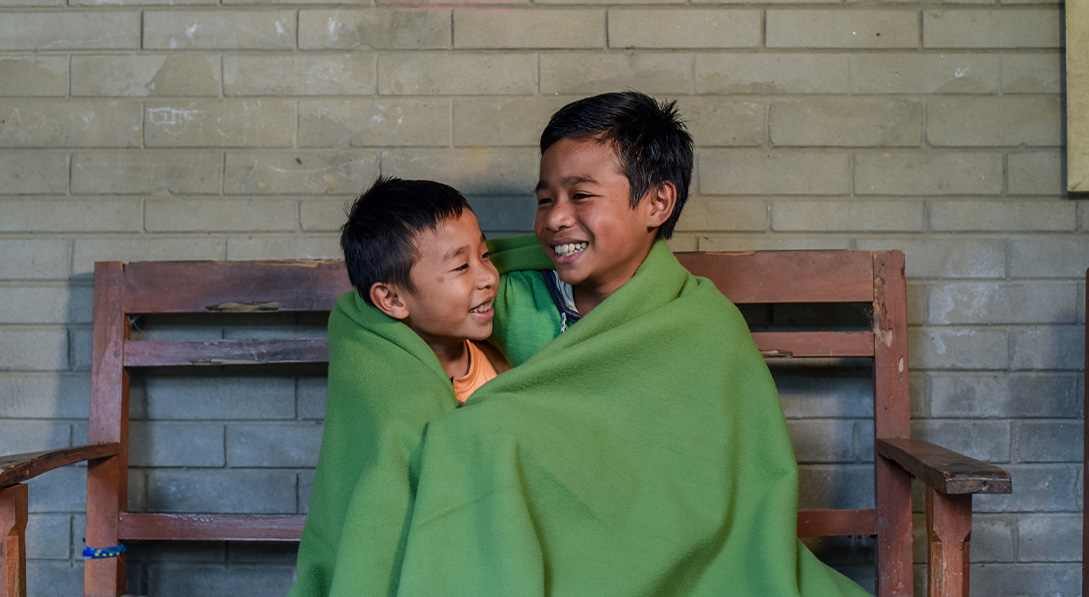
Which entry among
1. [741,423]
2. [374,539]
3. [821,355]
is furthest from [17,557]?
[821,355]

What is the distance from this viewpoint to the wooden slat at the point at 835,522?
6.60ft

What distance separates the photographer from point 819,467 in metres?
2.25

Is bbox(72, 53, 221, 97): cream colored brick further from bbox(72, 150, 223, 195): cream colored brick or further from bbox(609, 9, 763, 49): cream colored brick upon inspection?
bbox(609, 9, 763, 49): cream colored brick

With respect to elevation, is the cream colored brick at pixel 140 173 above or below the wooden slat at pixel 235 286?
above

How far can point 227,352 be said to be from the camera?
6.89 feet

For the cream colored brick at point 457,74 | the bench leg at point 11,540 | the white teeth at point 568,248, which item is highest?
the cream colored brick at point 457,74

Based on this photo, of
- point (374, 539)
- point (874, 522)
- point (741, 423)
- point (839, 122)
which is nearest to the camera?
point (374, 539)

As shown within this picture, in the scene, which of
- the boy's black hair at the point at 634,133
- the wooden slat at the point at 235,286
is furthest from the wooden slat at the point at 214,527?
the boy's black hair at the point at 634,133

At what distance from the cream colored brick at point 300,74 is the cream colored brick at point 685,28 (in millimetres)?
676

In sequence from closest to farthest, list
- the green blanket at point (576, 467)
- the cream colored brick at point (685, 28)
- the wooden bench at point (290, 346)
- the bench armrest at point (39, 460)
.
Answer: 1. the green blanket at point (576, 467)
2. the bench armrest at point (39, 460)
3. the wooden bench at point (290, 346)
4. the cream colored brick at point (685, 28)

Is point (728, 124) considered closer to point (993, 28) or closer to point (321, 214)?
point (993, 28)

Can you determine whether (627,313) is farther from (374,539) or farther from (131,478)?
(131,478)

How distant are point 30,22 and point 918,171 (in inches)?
96.1

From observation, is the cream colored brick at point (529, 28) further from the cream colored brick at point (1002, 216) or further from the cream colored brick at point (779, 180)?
the cream colored brick at point (1002, 216)
